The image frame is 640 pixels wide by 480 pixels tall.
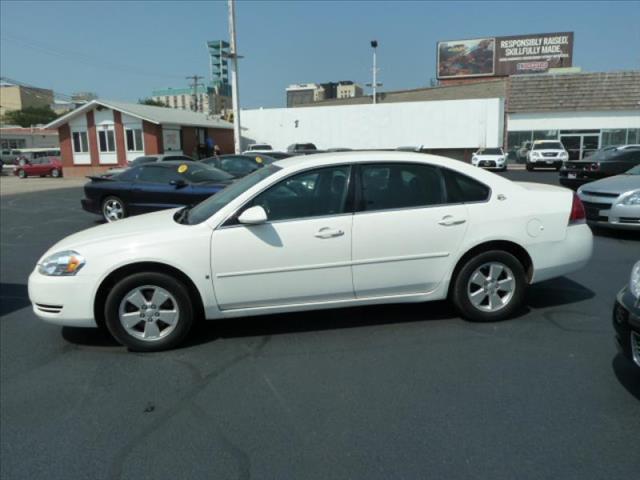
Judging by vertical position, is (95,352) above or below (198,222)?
below

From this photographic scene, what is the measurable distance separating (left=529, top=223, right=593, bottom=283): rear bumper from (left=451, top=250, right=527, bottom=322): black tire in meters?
0.17

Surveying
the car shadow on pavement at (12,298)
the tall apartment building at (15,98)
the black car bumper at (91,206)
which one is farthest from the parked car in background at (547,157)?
the tall apartment building at (15,98)

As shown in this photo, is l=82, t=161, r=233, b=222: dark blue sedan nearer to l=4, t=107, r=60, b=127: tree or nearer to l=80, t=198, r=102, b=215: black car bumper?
l=80, t=198, r=102, b=215: black car bumper

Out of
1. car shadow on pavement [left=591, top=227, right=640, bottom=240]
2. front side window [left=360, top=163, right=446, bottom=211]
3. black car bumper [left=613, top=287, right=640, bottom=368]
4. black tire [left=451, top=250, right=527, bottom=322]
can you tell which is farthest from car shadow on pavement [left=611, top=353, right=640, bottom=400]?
car shadow on pavement [left=591, top=227, right=640, bottom=240]

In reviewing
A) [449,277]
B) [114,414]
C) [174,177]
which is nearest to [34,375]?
[114,414]

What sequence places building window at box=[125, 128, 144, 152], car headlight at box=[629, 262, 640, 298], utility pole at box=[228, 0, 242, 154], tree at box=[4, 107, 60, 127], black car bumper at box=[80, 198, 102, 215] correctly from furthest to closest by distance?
tree at box=[4, 107, 60, 127] < building window at box=[125, 128, 144, 152] < utility pole at box=[228, 0, 242, 154] < black car bumper at box=[80, 198, 102, 215] < car headlight at box=[629, 262, 640, 298]

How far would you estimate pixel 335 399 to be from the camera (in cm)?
343

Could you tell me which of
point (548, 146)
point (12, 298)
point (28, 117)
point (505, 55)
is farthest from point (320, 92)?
point (12, 298)

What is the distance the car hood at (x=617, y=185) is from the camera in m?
8.30

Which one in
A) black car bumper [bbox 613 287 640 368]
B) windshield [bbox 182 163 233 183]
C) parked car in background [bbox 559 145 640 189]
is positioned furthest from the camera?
parked car in background [bbox 559 145 640 189]

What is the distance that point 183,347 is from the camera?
A: 4.38 metres

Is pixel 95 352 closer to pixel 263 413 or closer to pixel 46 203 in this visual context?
pixel 263 413

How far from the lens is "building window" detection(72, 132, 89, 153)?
1318 inches

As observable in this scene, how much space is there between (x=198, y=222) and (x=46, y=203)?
51.6ft
